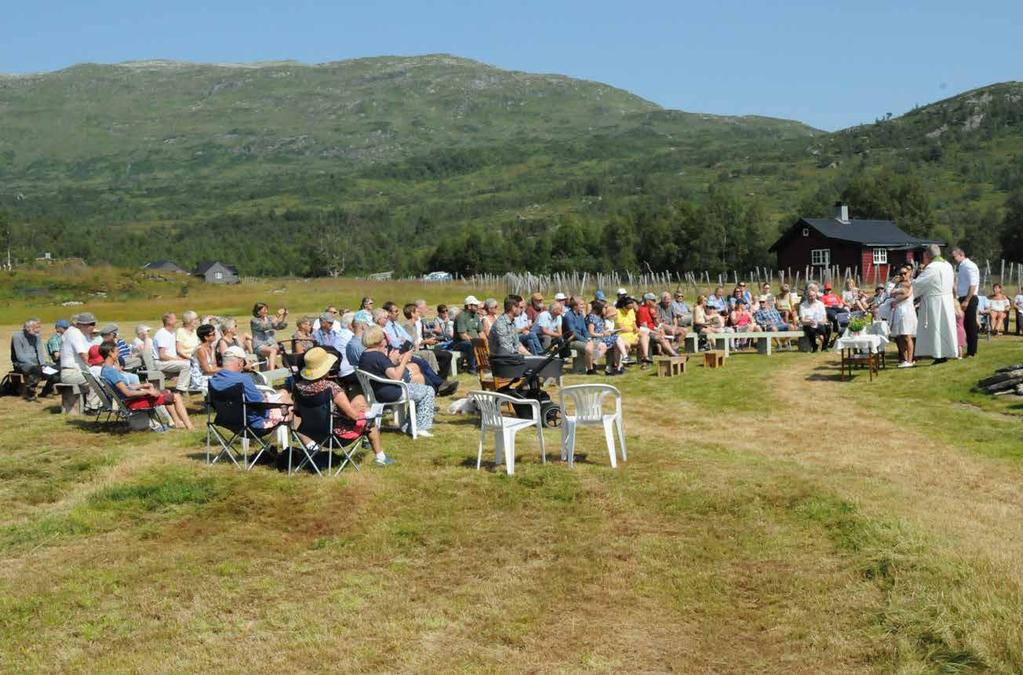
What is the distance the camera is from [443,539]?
7.90 m

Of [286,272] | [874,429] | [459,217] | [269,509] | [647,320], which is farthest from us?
[459,217]

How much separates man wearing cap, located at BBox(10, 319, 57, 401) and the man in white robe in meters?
13.3

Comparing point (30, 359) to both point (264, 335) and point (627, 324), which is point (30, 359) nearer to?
point (264, 335)

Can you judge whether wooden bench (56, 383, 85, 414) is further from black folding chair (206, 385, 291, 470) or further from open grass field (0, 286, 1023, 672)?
black folding chair (206, 385, 291, 470)

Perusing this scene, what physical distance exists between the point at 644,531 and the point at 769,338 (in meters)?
12.1

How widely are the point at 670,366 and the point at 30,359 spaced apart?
9.96 meters

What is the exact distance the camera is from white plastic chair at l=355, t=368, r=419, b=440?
35.9 ft

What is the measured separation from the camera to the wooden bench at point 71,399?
13.7 m

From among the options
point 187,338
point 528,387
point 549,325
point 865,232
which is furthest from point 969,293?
point 865,232

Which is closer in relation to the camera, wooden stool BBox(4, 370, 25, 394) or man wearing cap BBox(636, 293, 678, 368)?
wooden stool BBox(4, 370, 25, 394)

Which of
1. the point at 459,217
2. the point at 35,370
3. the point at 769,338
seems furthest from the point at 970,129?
the point at 35,370

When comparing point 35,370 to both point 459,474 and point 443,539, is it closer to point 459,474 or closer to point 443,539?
point 459,474

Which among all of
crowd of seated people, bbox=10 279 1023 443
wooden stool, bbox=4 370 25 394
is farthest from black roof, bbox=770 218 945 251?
wooden stool, bbox=4 370 25 394

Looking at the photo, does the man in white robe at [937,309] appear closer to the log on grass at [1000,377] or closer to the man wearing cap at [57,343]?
the log on grass at [1000,377]
